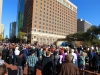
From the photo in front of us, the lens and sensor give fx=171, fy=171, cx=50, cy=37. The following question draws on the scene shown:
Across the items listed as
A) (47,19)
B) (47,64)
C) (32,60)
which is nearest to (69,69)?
(47,64)

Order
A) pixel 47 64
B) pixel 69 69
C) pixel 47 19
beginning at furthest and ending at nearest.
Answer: pixel 47 19
pixel 47 64
pixel 69 69

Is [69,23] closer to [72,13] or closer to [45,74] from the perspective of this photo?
[72,13]

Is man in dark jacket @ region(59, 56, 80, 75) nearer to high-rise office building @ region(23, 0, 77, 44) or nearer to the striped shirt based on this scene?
the striped shirt

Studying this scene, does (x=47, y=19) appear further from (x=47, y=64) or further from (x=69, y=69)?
(x=69, y=69)

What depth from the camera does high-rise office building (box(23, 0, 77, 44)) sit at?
97375mm

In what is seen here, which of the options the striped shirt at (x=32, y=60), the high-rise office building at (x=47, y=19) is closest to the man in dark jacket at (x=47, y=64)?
the striped shirt at (x=32, y=60)

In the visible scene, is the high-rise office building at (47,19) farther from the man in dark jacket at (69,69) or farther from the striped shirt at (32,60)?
the man in dark jacket at (69,69)

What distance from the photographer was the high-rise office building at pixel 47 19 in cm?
9738

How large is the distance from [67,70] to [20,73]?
5.36 metres

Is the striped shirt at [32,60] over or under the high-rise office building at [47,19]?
under

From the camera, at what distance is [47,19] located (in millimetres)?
108000

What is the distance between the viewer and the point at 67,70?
17.0 feet

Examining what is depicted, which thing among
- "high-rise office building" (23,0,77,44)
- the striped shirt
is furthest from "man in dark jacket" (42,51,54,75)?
"high-rise office building" (23,0,77,44)

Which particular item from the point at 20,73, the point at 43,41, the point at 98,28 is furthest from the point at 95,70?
the point at 43,41
